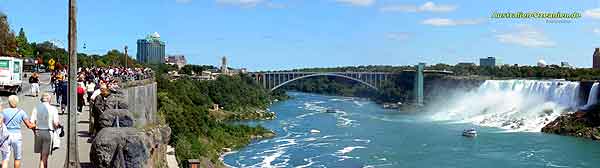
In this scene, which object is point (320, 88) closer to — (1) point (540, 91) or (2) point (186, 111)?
Answer: (1) point (540, 91)

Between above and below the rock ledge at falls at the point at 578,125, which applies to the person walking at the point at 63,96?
above

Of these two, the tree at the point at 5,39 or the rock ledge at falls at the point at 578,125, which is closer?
the tree at the point at 5,39

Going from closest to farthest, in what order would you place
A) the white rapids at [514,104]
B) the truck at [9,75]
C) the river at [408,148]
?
the truck at [9,75]
the river at [408,148]
the white rapids at [514,104]

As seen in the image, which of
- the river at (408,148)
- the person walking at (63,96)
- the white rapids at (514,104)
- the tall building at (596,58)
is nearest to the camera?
the person walking at (63,96)

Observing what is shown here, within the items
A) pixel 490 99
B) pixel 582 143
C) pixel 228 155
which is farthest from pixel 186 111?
pixel 490 99

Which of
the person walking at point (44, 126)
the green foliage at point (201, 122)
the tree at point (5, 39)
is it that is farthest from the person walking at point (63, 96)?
the tree at point (5, 39)

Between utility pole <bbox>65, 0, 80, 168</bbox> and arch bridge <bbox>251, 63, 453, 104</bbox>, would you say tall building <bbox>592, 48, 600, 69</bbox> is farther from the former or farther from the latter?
utility pole <bbox>65, 0, 80, 168</bbox>

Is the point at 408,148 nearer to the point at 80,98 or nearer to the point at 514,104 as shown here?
the point at 80,98

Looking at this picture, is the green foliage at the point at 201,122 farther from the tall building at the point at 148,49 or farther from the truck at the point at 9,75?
the tall building at the point at 148,49
